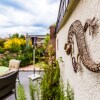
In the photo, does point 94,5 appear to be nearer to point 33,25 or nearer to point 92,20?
point 92,20

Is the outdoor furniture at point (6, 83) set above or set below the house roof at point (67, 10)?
below

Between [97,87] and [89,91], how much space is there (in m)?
0.25

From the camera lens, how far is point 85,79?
2.01 meters

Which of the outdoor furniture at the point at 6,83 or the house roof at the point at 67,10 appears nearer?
the house roof at the point at 67,10

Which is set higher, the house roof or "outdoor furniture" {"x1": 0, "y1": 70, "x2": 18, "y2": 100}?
the house roof

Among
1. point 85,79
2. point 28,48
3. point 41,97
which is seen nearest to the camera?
Result: point 85,79

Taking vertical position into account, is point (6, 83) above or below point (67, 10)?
below

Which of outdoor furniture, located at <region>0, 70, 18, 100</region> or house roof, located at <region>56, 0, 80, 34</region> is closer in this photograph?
house roof, located at <region>56, 0, 80, 34</region>

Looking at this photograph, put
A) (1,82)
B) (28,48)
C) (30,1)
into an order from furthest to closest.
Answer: (28,48), (30,1), (1,82)

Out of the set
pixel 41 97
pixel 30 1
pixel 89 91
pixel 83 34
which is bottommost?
pixel 41 97

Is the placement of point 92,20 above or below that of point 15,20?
below

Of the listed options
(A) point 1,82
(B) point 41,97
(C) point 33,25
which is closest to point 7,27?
(C) point 33,25

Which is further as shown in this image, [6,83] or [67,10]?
[6,83]

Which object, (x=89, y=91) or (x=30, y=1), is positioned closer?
(x=89, y=91)
